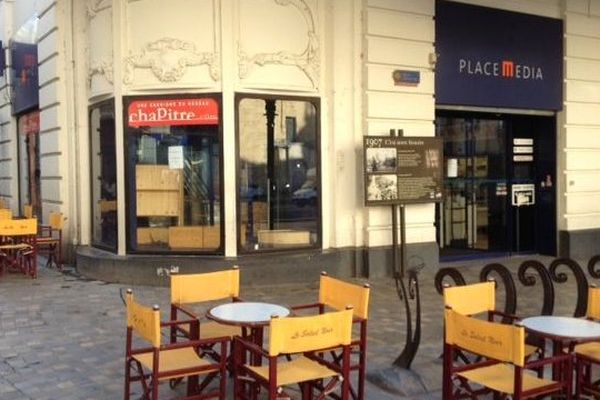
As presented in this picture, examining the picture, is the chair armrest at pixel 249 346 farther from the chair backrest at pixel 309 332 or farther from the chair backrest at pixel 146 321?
the chair backrest at pixel 146 321

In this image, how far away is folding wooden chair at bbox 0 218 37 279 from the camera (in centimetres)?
1021

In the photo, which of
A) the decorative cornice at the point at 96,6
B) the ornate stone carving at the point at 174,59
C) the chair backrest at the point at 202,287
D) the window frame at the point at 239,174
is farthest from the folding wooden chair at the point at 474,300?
the decorative cornice at the point at 96,6

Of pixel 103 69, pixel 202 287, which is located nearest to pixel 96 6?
pixel 103 69

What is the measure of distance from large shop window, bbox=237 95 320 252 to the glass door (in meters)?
3.19

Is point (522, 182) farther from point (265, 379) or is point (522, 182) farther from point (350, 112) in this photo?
point (265, 379)

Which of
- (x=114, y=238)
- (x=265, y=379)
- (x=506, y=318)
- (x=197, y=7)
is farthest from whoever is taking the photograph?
(x=114, y=238)

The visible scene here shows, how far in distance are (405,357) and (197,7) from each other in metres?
5.89

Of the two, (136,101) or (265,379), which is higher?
(136,101)

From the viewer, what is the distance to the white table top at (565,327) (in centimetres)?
418

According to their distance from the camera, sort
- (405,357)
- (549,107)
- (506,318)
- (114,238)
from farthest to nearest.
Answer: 1. (549,107)
2. (114,238)
3. (405,357)
4. (506,318)

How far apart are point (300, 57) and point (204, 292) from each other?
17.4 feet

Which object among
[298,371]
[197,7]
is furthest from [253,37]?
[298,371]

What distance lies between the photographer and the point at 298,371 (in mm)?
4188

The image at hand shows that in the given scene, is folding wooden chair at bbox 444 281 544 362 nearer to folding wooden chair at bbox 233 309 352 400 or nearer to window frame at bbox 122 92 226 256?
folding wooden chair at bbox 233 309 352 400
